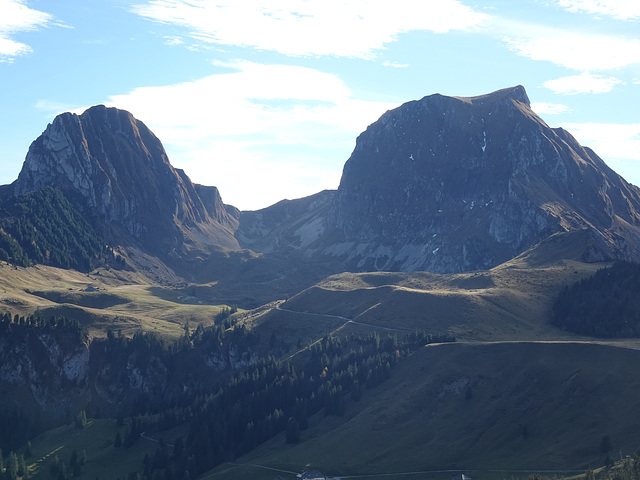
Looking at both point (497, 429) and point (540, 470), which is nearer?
point (540, 470)

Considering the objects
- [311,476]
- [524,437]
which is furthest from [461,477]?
[311,476]

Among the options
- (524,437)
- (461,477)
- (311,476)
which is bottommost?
(311,476)

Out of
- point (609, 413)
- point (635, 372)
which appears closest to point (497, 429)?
point (609, 413)

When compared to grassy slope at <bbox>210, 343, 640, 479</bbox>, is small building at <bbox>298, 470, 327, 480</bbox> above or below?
below

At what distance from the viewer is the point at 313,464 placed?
189750 millimetres

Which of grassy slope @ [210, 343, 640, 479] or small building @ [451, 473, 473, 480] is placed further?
grassy slope @ [210, 343, 640, 479]

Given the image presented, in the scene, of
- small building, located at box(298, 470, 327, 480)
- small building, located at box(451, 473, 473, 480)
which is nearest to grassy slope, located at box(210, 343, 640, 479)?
small building, located at box(451, 473, 473, 480)

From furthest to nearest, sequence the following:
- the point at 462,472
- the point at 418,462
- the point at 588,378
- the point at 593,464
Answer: the point at 588,378
the point at 418,462
the point at 462,472
the point at 593,464

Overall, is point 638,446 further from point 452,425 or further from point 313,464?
point 313,464

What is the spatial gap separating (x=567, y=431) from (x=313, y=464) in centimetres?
6350

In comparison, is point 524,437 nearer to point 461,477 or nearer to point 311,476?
point 461,477

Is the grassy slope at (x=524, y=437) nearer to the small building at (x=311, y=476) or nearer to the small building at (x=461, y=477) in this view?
the small building at (x=461, y=477)

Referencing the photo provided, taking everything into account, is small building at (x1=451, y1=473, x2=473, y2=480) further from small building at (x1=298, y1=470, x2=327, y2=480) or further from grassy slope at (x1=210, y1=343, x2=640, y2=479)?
small building at (x1=298, y1=470, x2=327, y2=480)

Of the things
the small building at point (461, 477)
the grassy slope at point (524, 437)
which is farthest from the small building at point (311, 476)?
the small building at point (461, 477)
